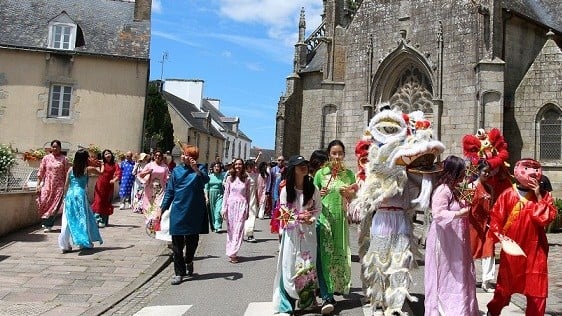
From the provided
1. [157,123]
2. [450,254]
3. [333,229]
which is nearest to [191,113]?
[157,123]

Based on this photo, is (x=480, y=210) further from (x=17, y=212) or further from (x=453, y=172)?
(x=17, y=212)

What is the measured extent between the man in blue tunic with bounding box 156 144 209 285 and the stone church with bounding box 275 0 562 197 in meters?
12.1

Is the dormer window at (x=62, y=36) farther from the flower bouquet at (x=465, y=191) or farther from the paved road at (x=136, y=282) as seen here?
the flower bouquet at (x=465, y=191)

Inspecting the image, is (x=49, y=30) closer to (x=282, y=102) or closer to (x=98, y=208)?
(x=282, y=102)

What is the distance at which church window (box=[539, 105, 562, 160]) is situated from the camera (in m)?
17.0

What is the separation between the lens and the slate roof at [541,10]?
64.2 feet

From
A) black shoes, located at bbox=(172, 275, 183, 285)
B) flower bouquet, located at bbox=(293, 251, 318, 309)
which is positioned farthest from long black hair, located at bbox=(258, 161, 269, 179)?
flower bouquet, located at bbox=(293, 251, 318, 309)

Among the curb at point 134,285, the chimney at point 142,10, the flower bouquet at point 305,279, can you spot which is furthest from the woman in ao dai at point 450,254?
the chimney at point 142,10

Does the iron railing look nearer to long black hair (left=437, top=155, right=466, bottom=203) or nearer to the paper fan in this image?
long black hair (left=437, top=155, right=466, bottom=203)

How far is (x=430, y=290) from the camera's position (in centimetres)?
488

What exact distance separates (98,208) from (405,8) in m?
13.6

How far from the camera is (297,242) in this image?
583 cm

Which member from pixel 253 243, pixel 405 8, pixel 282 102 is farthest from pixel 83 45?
pixel 253 243

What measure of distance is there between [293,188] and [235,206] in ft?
12.9
